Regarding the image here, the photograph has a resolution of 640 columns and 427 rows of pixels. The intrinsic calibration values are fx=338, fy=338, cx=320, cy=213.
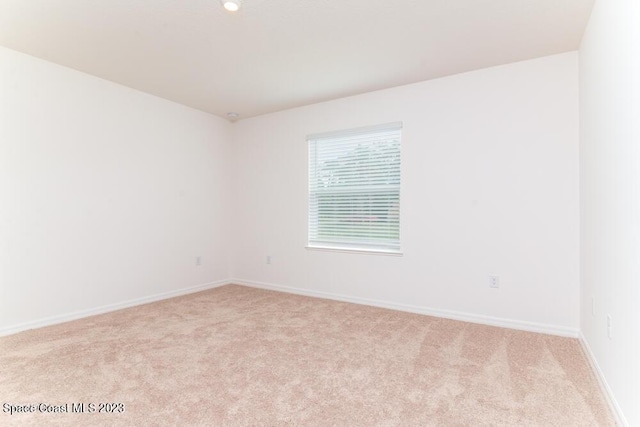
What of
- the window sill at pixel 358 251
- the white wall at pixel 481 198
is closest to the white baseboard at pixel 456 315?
the white wall at pixel 481 198

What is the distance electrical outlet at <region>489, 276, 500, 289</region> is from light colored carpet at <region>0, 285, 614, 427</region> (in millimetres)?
396

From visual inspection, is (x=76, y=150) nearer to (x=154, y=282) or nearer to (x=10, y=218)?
(x=10, y=218)

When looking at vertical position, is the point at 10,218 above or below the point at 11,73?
below

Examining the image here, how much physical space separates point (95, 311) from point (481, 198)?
13.2 feet

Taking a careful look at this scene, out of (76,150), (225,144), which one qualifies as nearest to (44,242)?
(76,150)

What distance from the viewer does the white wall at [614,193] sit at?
4.95ft

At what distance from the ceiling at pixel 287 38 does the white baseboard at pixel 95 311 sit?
2390 millimetres

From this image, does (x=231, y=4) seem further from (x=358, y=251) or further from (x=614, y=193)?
(x=358, y=251)

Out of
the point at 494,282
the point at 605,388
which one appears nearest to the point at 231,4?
the point at 494,282

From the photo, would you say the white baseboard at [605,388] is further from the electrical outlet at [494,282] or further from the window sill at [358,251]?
the window sill at [358,251]

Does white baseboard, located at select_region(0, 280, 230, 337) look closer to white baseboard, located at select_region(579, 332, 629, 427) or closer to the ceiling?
the ceiling

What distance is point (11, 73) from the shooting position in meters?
2.92

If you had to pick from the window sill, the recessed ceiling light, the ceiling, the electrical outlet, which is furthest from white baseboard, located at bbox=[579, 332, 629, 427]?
the recessed ceiling light

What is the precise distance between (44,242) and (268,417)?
9.19 feet
